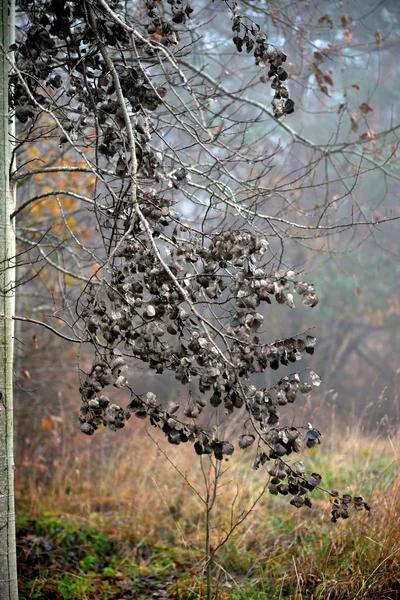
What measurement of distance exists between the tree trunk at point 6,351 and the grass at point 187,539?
0.91m

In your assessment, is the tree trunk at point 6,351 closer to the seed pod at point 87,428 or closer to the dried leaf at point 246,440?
the seed pod at point 87,428

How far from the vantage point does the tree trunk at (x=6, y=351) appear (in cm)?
284

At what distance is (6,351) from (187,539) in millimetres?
2633

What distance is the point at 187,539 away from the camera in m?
4.80

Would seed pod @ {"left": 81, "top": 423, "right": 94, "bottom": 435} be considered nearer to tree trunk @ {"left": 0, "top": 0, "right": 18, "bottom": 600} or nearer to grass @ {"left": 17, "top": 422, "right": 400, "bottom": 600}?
tree trunk @ {"left": 0, "top": 0, "right": 18, "bottom": 600}

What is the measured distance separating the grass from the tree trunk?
0.91 meters

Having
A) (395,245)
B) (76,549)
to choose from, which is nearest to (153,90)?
(76,549)

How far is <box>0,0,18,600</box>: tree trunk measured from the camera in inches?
112

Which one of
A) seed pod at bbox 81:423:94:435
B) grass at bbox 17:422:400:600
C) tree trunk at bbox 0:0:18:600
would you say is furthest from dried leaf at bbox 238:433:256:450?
tree trunk at bbox 0:0:18:600

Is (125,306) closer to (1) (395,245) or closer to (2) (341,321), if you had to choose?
(1) (395,245)

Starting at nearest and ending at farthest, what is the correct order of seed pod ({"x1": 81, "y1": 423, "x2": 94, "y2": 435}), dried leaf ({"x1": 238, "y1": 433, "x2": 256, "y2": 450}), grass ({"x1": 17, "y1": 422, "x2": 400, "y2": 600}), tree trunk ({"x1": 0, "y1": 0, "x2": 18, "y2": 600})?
dried leaf ({"x1": 238, "y1": 433, "x2": 256, "y2": 450}) → seed pod ({"x1": 81, "y1": 423, "x2": 94, "y2": 435}) → tree trunk ({"x1": 0, "y1": 0, "x2": 18, "y2": 600}) → grass ({"x1": 17, "y1": 422, "x2": 400, "y2": 600})

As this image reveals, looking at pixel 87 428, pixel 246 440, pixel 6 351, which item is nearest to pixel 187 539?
pixel 6 351

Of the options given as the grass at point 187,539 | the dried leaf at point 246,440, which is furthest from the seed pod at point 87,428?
the grass at point 187,539

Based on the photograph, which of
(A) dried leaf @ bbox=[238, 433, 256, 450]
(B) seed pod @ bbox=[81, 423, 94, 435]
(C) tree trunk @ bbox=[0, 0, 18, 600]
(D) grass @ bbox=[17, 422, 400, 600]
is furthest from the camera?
(D) grass @ bbox=[17, 422, 400, 600]
